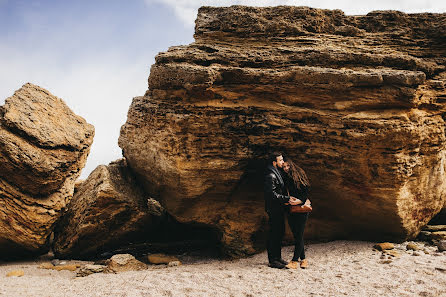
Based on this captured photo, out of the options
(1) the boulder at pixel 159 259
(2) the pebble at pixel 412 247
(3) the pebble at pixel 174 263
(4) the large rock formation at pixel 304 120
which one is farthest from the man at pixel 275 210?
(2) the pebble at pixel 412 247

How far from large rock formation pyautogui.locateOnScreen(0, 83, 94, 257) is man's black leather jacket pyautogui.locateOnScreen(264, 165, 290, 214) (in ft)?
16.8

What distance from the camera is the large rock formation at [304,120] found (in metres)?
8.11

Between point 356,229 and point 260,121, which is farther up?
point 260,121

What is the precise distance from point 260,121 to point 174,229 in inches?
182

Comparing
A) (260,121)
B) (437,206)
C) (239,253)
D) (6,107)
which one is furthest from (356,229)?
(6,107)

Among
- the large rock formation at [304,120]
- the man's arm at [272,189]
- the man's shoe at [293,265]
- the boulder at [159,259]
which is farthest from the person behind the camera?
the boulder at [159,259]

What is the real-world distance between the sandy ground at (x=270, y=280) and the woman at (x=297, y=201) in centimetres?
32

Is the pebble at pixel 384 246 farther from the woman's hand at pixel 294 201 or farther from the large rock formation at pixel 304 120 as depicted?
the woman's hand at pixel 294 201

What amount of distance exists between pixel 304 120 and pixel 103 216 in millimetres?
5632

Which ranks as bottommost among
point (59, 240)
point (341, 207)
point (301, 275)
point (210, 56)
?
point (59, 240)

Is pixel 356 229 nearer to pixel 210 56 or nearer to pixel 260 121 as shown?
pixel 260 121

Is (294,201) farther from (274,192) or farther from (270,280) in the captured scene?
(270,280)

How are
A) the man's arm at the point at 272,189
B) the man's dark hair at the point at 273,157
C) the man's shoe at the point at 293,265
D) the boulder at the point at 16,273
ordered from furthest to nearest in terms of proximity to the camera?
the man's dark hair at the point at 273,157 < the boulder at the point at 16,273 < the man's arm at the point at 272,189 < the man's shoe at the point at 293,265

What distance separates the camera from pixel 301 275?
261 inches
